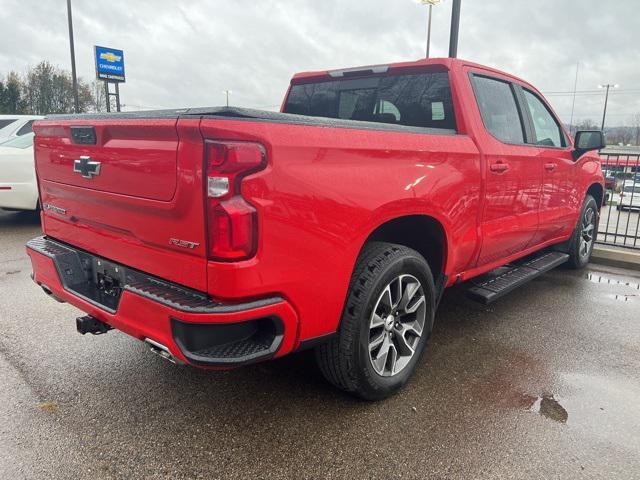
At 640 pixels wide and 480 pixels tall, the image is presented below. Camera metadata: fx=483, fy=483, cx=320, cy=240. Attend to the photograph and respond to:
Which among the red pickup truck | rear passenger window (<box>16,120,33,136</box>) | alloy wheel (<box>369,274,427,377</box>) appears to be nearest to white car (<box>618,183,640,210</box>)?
the red pickup truck

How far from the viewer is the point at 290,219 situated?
2000 millimetres

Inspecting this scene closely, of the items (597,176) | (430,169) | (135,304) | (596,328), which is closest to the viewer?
(135,304)

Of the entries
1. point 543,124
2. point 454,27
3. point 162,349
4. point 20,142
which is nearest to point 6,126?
point 20,142

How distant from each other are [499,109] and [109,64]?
2413 centimetres

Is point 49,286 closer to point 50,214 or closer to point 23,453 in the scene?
point 50,214

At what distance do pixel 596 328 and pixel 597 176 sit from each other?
2.28m

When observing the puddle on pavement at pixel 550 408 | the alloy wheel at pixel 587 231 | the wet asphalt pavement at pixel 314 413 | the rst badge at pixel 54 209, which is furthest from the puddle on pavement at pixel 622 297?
the rst badge at pixel 54 209

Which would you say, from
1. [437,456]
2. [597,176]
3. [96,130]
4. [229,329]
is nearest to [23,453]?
[229,329]

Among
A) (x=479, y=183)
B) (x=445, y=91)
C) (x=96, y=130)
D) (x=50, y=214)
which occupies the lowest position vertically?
(x=50, y=214)

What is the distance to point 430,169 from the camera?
107 inches

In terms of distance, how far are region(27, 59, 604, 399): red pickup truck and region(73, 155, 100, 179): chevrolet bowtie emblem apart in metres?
0.01

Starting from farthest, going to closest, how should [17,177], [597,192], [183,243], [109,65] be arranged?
[109,65] → [17,177] → [597,192] → [183,243]

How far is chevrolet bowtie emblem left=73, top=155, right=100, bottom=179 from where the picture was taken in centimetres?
234

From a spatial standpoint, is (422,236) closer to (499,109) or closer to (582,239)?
(499,109)
